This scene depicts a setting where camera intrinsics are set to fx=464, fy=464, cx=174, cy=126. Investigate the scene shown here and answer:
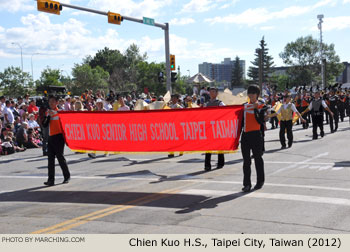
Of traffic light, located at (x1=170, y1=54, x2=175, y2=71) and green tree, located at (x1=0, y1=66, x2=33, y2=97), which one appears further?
green tree, located at (x1=0, y1=66, x2=33, y2=97)

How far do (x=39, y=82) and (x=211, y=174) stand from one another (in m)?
82.3

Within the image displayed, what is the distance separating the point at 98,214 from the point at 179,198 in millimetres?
1665

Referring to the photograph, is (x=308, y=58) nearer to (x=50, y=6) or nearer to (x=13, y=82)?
(x=13, y=82)

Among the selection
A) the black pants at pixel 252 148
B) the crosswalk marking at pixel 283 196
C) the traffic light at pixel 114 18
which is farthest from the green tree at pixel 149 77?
the crosswalk marking at pixel 283 196

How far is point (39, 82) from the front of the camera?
88.4m

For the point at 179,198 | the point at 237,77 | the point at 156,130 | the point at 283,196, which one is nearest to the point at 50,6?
the point at 156,130

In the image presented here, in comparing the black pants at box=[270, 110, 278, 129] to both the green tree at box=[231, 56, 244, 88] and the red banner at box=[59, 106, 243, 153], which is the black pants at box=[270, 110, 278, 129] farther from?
the green tree at box=[231, 56, 244, 88]

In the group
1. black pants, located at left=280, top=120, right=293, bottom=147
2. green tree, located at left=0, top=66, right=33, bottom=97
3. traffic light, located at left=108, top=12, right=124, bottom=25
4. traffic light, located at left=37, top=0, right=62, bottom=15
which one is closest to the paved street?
black pants, located at left=280, top=120, right=293, bottom=147

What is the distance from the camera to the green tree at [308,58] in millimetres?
118750

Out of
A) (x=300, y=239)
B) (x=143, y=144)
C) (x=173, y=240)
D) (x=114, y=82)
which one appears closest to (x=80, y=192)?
(x=143, y=144)

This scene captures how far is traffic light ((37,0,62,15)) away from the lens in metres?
19.4

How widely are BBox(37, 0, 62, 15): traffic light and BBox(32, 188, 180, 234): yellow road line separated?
A: 1318 centimetres

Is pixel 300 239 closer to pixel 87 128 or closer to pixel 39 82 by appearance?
pixel 87 128

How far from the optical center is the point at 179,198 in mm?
8484
